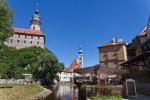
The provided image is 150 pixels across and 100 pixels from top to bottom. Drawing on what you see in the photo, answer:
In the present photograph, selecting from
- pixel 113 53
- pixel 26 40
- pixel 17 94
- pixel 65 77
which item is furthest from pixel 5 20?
pixel 65 77

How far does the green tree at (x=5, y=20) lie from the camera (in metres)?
31.5

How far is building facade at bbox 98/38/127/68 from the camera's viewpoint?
218ft

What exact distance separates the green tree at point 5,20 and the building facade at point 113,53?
42.2 metres

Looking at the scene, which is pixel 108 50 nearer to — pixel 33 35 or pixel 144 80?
pixel 144 80

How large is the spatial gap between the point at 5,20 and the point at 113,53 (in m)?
45.1

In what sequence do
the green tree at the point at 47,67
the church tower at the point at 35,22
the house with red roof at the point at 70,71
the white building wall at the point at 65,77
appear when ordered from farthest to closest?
the church tower at the point at 35,22
the white building wall at the point at 65,77
the house with red roof at the point at 70,71
the green tree at the point at 47,67

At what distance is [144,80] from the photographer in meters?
22.3

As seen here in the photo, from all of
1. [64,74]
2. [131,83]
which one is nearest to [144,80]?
[131,83]

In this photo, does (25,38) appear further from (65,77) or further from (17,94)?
(17,94)

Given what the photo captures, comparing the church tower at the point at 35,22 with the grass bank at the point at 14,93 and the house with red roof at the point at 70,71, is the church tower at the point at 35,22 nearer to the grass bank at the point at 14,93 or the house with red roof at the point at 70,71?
the house with red roof at the point at 70,71

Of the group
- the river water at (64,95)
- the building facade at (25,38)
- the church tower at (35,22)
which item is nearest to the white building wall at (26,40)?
the building facade at (25,38)

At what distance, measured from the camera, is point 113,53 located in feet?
222

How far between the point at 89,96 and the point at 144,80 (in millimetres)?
7666

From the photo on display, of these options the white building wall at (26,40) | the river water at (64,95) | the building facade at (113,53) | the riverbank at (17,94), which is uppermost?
the white building wall at (26,40)
